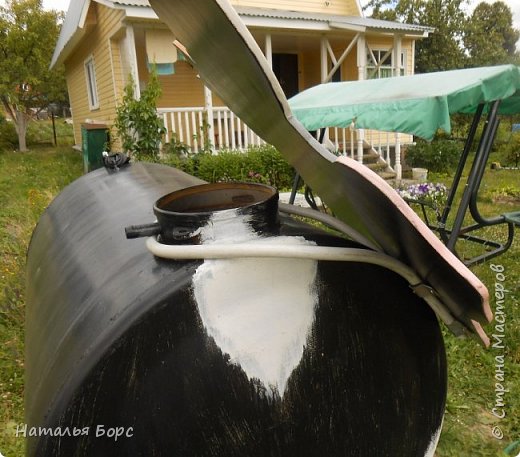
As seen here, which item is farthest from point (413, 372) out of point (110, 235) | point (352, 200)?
point (110, 235)

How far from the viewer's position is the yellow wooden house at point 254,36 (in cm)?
999

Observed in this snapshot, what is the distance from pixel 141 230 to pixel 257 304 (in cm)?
38

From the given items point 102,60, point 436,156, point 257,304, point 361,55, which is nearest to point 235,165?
point 361,55

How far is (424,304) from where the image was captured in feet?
4.66

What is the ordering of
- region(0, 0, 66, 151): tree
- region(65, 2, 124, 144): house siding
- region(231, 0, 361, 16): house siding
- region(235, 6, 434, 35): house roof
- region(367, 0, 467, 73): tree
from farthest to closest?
region(367, 0, 467, 73): tree < region(0, 0, 66, 151): tree < region(231, 0, 361, 16): house siding < region(65, 2, 124, 144): house siding < region(235, 6, 434, 35): house roof

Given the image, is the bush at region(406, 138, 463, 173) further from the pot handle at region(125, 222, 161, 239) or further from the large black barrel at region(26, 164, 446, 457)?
the pot handle at region(125, 222, 161, 239)

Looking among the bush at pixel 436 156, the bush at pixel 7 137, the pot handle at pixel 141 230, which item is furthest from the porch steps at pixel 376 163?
the bush at pixel 7 137

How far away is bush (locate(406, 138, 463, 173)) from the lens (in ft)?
45.0

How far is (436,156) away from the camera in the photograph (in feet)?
44.8

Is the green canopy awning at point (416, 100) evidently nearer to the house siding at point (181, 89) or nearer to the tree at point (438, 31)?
the house siding at point (181, 89)

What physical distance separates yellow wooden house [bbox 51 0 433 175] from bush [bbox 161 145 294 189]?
0.76m

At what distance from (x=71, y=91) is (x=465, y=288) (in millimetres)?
21482

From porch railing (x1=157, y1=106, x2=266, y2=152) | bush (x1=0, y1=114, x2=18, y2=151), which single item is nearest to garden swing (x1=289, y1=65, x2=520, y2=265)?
porch railing (x1=157, y1=106, x2=266, y2=152)

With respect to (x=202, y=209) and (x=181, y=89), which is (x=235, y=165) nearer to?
(x=181, y=89)
